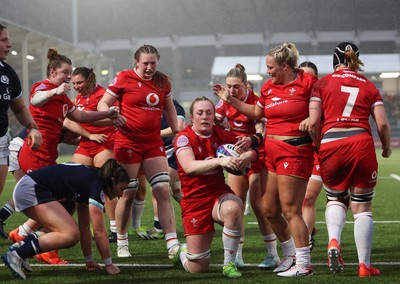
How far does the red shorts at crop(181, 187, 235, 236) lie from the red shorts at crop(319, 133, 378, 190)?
38.6 inches

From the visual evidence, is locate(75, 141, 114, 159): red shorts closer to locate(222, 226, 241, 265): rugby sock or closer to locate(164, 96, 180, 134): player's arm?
locate(164, 96, 180, 134): player's arm

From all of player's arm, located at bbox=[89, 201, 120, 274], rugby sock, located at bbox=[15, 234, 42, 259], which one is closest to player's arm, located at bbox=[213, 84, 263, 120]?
player's arm, located at bbox=[89, 201, 120, 274]

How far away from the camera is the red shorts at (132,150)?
784 centimetres

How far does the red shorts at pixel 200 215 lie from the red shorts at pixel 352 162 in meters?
0.98

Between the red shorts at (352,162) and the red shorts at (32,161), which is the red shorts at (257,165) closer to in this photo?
the red shorts at (352,162)

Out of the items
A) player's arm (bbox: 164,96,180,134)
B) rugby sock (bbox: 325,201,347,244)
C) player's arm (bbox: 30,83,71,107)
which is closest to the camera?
rugby sock (bbox: 325,201,347,244)

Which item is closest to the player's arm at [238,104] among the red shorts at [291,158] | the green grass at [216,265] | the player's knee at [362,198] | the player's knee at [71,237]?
the red shorts at [291,158]

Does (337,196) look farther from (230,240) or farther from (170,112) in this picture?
(170,112)

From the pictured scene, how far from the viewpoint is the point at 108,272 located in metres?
6.66

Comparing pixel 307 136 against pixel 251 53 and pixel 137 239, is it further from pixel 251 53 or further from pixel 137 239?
pixel 251 53

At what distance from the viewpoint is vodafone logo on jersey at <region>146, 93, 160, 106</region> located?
25.7 ft

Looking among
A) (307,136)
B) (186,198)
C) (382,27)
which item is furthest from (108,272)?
(382,27)

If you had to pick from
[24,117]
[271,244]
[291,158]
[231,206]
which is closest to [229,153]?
[231,206]

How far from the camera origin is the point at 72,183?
641cm
